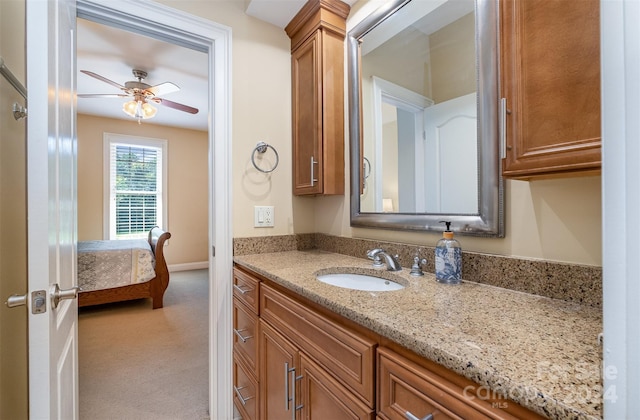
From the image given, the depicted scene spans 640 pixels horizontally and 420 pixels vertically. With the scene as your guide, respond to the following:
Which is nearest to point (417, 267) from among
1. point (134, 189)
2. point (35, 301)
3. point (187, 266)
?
point (35, 301)

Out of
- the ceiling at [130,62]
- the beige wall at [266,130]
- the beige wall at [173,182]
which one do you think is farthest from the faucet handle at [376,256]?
the beige wall at [173,182]

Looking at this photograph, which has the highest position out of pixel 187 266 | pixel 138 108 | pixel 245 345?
pixel 138 108

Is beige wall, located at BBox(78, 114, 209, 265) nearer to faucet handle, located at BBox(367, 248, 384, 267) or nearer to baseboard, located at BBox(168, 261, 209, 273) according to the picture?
baseboard, located at BBox(168, 261, 209, 273)

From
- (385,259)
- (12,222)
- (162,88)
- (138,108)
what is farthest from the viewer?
(138,108)

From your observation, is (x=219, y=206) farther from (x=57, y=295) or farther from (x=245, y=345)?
(x=57, y=295)

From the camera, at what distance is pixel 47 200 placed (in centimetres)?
71

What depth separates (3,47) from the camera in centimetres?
90

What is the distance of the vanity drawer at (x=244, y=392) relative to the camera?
4.30 ft

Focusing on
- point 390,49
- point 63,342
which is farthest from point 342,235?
point 63,342

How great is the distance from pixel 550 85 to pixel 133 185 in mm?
5432

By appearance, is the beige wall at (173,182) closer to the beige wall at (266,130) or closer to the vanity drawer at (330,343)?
the beige wall at (266,130)

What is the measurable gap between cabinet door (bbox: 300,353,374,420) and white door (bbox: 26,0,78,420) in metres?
0.67

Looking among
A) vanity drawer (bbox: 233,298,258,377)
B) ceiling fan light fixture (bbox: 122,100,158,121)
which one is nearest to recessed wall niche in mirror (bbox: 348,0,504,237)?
vanity drawer (bbox: 233,298,258,377)

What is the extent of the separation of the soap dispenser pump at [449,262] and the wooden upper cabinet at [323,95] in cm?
75
